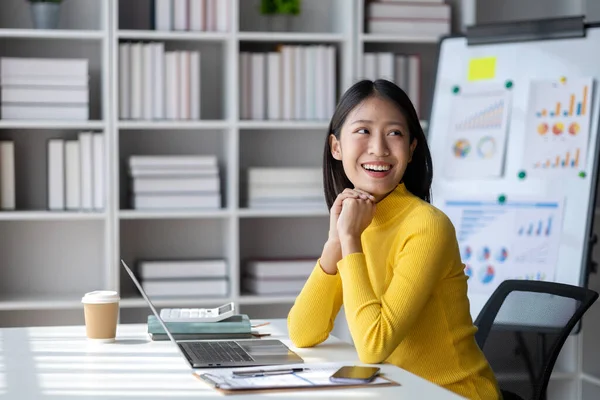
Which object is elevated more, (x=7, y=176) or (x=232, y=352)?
(x=7, y=176)

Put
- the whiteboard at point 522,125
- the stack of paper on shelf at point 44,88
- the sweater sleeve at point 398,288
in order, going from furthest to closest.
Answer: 1. the stack of paper on shelf at point 44,88
2. the whiteboard at point 522,125
3. the sweater sleeve at point 398,288

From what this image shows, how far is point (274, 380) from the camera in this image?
61.3 inches

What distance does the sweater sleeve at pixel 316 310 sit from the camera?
194 centimetres

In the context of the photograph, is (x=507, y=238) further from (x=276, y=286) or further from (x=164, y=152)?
(x=164, y=152)

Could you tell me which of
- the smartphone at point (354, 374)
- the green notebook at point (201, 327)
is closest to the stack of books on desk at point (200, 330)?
the green notebook at point (201, 327)

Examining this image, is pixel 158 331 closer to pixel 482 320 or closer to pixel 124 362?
pixel 124 362

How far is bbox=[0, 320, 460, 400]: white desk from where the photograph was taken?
1483mm

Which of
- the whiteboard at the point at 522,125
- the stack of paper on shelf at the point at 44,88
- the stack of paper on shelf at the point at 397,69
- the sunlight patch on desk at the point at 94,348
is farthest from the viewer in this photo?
the stack of paper on shelf at the point at 397,69

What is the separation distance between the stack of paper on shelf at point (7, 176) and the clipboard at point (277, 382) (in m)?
2.16

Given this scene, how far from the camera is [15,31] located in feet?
11.3

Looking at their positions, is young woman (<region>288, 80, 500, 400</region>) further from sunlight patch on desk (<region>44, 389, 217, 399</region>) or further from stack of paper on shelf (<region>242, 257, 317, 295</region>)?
stack of paper on shelf (<region>242, 257, 317, 295</region>)

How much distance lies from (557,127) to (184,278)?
154cm

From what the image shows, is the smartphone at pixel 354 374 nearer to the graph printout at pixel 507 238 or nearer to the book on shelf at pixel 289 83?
the graph printout at pixel 507 238

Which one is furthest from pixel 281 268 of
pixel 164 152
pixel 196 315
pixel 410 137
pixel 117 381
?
pixel 117 381
